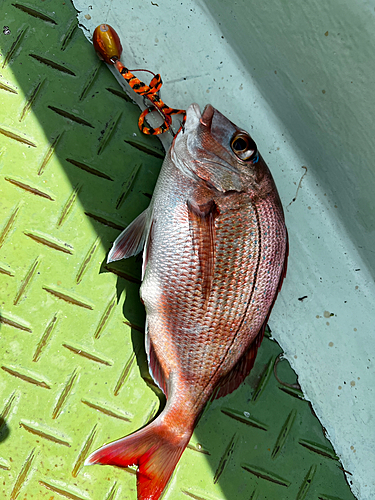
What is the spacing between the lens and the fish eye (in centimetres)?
173

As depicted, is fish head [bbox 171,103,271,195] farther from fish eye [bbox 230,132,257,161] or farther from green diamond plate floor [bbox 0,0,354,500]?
green diamond plate floor [bbox 0,0,354,500]

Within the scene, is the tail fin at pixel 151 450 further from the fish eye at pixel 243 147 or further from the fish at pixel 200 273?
the fish eye at pixel 243 147

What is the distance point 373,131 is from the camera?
1.87 meters

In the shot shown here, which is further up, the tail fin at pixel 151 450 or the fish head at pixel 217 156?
the fish head at pixel 217 156

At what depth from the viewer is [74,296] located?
1.93m

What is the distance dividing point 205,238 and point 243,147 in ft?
1.52

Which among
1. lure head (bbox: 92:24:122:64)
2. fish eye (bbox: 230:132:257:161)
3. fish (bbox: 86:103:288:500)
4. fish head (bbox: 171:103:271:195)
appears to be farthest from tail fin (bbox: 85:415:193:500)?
lure head (bbox: 92:24:122:64)

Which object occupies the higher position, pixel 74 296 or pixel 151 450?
pixel 74 296

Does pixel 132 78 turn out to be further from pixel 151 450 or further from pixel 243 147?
pixel 151 450

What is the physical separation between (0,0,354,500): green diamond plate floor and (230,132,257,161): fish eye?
49 centimetres

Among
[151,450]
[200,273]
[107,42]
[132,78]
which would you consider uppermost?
[107,42]

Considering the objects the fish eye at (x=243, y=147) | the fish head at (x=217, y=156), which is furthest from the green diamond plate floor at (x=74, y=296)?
the fish eye at (x=243, y=147)

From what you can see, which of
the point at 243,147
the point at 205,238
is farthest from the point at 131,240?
the point at 243,147

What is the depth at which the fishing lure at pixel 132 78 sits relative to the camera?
193 cm
